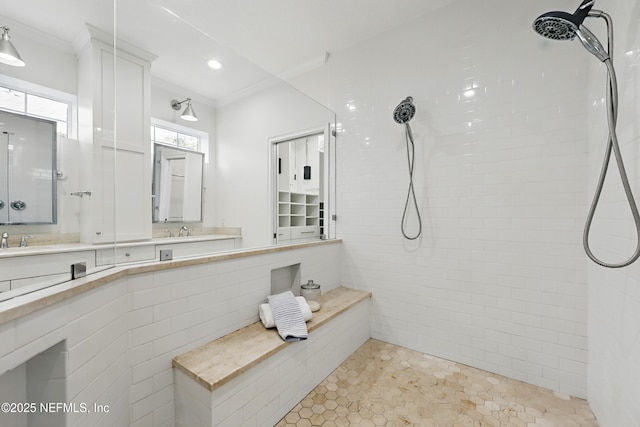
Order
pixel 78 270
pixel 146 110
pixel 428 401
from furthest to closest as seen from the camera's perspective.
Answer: pixel 146 110, pixel 428 401, pixel 78 270

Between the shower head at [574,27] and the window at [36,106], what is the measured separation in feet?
7.83

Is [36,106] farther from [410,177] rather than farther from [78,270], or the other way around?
[410,177]

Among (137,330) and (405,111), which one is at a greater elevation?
(405,111)

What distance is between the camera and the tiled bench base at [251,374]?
1.18 metres

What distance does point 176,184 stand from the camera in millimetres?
2057

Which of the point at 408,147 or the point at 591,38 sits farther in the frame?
the point at 408,147

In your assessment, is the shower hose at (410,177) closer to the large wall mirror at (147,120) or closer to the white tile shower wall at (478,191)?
the white tile shower wall at (478,191)

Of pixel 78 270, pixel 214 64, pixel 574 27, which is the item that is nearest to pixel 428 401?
pixel 78 270

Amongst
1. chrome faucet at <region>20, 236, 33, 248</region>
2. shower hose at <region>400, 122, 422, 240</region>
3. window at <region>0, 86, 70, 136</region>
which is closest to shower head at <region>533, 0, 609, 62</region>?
shower hose at <region>400, 122, 422, 240</region>

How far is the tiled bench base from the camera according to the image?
1177 millimetres

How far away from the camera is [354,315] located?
2.21 metres

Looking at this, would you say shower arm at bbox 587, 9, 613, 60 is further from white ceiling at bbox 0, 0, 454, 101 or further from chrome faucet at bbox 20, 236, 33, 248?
chrome faucet at bbox 20, 236, 33, 248

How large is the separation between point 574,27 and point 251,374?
221cm

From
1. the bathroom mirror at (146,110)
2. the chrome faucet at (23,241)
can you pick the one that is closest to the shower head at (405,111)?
the bathroom mirror at (146,110)
